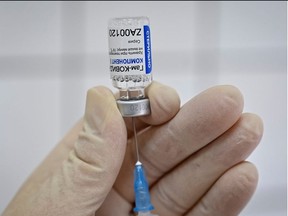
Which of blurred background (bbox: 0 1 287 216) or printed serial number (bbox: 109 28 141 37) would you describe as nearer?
printed serial number (bbox: 109 28 141 37)

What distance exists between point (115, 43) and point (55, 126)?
1.66ft

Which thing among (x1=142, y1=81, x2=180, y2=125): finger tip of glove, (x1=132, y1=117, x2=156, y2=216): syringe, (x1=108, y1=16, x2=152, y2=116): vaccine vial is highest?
(x1=108, y1=16, x2=152, y2=116): vaccine vial

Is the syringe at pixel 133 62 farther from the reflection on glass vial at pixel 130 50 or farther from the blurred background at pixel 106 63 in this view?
the blurred background at pixel 106 63

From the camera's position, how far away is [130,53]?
788 mm

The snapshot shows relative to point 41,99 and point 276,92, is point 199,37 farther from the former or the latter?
point 41,99

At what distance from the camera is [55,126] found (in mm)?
1214

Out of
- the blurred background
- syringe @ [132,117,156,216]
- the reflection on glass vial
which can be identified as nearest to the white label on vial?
the reflection on glass vial

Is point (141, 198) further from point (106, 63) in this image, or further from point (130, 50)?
point (106, 63)

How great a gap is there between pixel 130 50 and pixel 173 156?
0.91 feet

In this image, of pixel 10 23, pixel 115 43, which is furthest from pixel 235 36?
pixel 10 23

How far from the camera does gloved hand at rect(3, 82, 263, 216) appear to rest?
82 centimetres

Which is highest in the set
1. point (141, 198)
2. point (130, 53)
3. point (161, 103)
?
point (130, 53)

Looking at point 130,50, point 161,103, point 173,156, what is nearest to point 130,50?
point 130,50

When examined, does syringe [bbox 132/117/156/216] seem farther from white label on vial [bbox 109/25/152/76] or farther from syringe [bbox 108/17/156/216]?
white label on vial [bbox 109/25/152/76]
